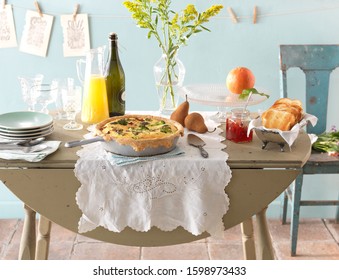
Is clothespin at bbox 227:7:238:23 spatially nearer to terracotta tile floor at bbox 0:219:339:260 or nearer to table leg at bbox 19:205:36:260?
terracotta tile floor at bbox 0:219:339:260

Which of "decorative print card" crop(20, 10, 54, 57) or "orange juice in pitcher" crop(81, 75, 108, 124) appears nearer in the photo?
"orange juice in pitcher" crop(81, 75, 108, 124)

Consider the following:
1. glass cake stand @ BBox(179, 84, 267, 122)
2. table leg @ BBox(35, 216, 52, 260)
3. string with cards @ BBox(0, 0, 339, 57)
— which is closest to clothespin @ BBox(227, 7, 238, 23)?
string with cards @ BBox(0, 0, 339, 57)

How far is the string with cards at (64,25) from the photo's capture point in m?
3.02

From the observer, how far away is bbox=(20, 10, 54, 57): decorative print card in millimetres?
3025

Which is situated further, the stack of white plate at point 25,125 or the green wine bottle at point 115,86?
the green wine bottle at point 115,86

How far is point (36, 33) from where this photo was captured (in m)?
3.04

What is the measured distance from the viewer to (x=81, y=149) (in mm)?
1978

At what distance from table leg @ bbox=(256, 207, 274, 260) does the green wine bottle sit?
2.23 feet

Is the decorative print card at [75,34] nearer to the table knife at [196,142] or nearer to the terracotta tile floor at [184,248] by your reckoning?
the terracotta tile floor at [184,248]

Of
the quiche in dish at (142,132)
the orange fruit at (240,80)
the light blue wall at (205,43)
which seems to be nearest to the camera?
the quiche in dish at (142,132)

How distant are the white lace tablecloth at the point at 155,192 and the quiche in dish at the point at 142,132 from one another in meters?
0.05

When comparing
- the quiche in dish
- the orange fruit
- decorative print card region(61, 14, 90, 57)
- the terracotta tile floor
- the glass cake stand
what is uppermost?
decorative print card region(61, 14, 90, 57)

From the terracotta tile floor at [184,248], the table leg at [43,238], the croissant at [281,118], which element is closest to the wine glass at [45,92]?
the table leg at [43,238]
